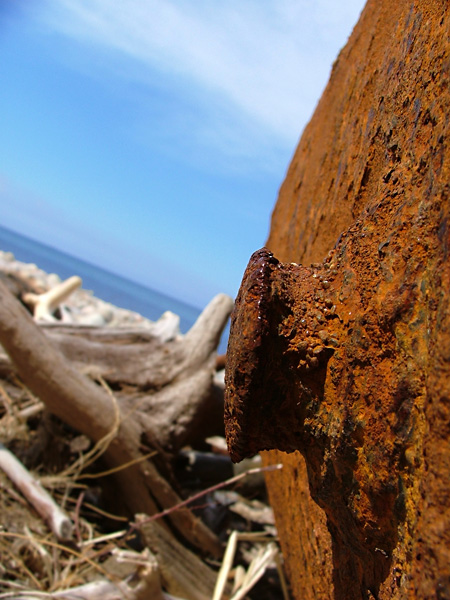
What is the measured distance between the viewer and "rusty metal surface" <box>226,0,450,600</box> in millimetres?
633

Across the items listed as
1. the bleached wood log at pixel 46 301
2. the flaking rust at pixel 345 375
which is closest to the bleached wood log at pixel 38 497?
the flaking rust at pixel 345 375

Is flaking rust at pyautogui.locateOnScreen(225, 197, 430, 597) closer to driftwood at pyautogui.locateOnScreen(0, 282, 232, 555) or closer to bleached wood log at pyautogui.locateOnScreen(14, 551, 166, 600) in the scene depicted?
bleached wood log at pyautogui.locateOnScreen(14, 551, 166, 600)

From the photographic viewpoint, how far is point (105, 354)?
3.61 metres

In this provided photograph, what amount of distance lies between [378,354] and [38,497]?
2304 millimetres

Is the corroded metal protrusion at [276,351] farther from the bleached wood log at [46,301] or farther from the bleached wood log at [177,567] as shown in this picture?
the bleached wood log at [46,301]

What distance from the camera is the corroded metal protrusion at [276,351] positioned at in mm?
834

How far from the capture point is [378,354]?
0.75m

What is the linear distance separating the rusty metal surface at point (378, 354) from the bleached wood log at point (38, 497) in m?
1.69

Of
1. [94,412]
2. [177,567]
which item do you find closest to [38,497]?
[94,412]

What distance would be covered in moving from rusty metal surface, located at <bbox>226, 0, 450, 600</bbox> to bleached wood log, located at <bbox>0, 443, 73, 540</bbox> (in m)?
1.69

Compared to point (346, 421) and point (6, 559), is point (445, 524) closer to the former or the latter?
point (346, 421)

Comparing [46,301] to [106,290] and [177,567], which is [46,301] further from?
[106,290]

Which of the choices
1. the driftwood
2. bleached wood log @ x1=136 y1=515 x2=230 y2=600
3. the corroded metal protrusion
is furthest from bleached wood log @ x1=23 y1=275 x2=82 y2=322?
the corroded metal protrusion

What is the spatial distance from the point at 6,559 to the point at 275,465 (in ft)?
4.45
